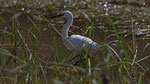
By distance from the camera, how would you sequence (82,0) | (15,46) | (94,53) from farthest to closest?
(82,0)
(94,53)
(15,46)

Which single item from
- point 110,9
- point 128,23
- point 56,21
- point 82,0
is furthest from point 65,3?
point 128,23

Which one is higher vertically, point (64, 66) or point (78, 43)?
point (64, 66)

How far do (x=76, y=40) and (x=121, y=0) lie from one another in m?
4.87

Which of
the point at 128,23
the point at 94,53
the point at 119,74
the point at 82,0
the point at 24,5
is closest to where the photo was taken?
the point at 119,74

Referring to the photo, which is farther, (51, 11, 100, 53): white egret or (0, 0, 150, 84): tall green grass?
(51, 11, 100, 53): white egret

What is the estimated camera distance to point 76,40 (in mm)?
3979

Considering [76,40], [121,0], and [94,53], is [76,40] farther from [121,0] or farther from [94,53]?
[121,0]

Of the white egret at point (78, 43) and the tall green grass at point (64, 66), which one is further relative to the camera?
the white egret at point (78, 43)

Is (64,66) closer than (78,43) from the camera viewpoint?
Yes

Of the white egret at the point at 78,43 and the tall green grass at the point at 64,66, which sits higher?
the tall green grass at the point at 64,66

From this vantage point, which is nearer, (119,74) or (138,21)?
(119,74)

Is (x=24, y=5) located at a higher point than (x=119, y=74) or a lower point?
lower

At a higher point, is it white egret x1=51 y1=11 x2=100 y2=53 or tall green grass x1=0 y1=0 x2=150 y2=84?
tall green grass x1=0 y1=0 x2=150 y2=84

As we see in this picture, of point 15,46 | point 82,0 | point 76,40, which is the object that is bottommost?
point 82,0
